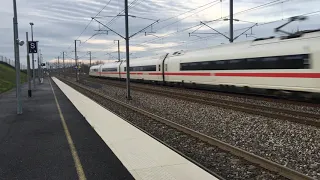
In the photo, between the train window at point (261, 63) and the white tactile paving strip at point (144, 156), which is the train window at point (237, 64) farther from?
the white tactile paving strip at point (144, 156)

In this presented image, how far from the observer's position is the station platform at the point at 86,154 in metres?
6.20

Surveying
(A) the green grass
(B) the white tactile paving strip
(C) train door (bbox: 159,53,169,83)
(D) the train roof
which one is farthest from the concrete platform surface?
(A) the green grass

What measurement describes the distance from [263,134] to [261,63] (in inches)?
354

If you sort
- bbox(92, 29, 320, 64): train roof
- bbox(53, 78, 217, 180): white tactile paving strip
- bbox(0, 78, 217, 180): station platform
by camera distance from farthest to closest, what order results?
bbox(92, 29, 320, 64): train roof, bbox(0, 78, 217, 180): station platform, bbox(53, 78, 217, 180): white tactile paving strip

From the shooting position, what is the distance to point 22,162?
23.2ft

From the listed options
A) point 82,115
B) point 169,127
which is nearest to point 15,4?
point 82,115

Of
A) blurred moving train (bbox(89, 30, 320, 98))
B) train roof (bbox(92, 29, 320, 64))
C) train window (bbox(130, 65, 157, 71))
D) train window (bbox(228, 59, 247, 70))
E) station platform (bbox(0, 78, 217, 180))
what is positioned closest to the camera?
station platform (bbox(0, 78, 217, 180))

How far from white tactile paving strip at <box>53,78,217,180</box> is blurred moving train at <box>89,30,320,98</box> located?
28.1 feet

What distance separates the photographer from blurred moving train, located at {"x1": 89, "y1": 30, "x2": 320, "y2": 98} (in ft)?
47.9

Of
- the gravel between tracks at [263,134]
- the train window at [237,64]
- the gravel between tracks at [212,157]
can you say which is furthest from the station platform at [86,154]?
the train window at [237,64]

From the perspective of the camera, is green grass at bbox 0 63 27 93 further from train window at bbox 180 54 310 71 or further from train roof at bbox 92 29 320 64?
train window at bbox 180 54 310 71

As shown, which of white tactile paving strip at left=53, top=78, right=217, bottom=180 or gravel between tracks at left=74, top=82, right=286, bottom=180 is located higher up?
white tactile paving strip at left=53, top=78, right=217, bottom=180

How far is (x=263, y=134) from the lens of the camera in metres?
9.56

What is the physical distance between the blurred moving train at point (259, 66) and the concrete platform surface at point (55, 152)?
9.87 metres
